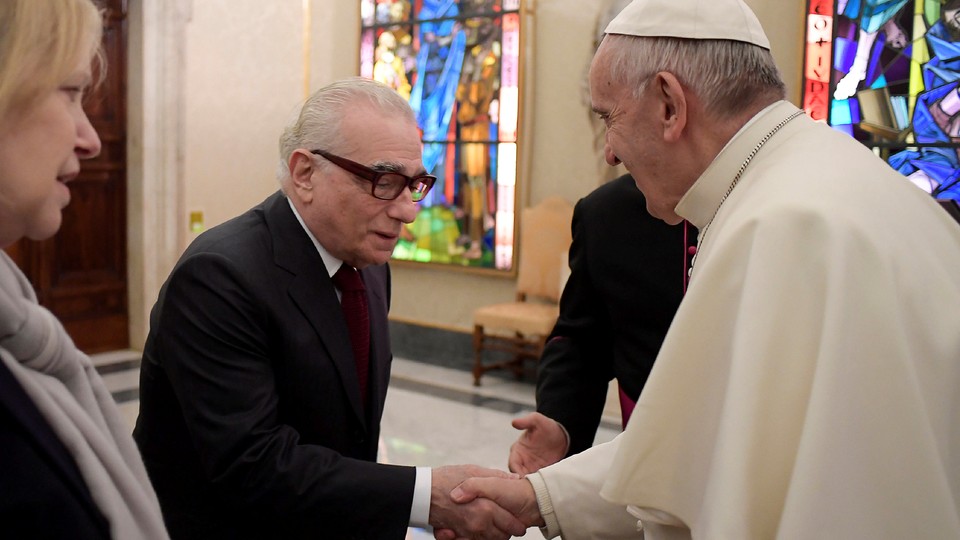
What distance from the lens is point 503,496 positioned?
2.09 meters

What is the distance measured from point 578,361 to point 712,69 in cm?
117

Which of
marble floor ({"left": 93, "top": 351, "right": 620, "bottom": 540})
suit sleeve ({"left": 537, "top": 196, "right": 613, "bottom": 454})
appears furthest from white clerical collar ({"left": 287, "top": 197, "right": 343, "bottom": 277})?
marble floor ({"left": 93, "top": 351, "right": 620, "bottom": 540})

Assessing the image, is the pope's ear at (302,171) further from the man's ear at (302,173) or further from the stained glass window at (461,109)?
the stained glass window at (461,109)

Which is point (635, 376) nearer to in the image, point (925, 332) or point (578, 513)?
point (578, 513)

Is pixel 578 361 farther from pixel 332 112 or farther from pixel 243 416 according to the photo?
pixel 243 416

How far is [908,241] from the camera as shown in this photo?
54.4 inches

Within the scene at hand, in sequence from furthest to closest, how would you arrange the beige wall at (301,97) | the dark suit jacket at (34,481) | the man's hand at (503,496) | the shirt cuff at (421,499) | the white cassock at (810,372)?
the beige wall at (301,97) < the man's hand at (503,496) < the shirt cuff at (421,499) < the white cassock at (810,372) < the dark suit jacket at (34,481)

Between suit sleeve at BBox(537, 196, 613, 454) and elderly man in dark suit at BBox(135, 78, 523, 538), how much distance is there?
512mm

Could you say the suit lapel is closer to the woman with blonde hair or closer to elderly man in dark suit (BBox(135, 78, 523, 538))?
elderly man in dark suit (BBox(135, 78, 523, 538))

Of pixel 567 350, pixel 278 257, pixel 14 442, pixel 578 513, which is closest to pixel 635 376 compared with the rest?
pixel 567 350

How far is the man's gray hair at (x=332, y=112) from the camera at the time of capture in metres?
2.09

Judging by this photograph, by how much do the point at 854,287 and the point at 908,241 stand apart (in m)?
0.15

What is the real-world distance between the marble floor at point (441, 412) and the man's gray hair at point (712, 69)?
10.2 feet

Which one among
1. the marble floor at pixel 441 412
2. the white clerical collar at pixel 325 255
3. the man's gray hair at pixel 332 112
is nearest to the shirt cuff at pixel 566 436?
the white clerical collar at pixel 325 255
